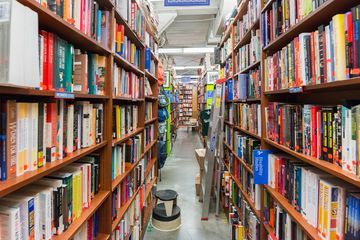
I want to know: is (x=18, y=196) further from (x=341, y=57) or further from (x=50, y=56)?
(x=341, y=57)

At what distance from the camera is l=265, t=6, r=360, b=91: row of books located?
907 mm

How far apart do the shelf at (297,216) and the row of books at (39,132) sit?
121cm

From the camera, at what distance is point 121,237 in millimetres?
2029

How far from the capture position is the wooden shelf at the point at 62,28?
88 centimetres

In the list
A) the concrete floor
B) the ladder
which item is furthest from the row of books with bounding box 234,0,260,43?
the concrete floor

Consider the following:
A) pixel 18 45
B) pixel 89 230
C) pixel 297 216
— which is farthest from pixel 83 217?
pixel 297 216

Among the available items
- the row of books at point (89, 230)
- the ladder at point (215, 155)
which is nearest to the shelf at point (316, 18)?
the row of books at point (89, 230)

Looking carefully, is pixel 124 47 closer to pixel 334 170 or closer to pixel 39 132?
pixel 39 132

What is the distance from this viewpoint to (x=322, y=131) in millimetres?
1137

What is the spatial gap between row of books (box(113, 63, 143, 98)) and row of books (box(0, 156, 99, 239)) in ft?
2.40

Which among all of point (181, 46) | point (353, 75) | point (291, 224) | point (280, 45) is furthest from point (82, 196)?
point (181, 46)

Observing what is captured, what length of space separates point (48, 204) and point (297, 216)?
123cm

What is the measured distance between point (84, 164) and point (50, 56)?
64cm

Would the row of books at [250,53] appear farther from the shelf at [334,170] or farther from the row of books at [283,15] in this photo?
the shelf at [334,170]
